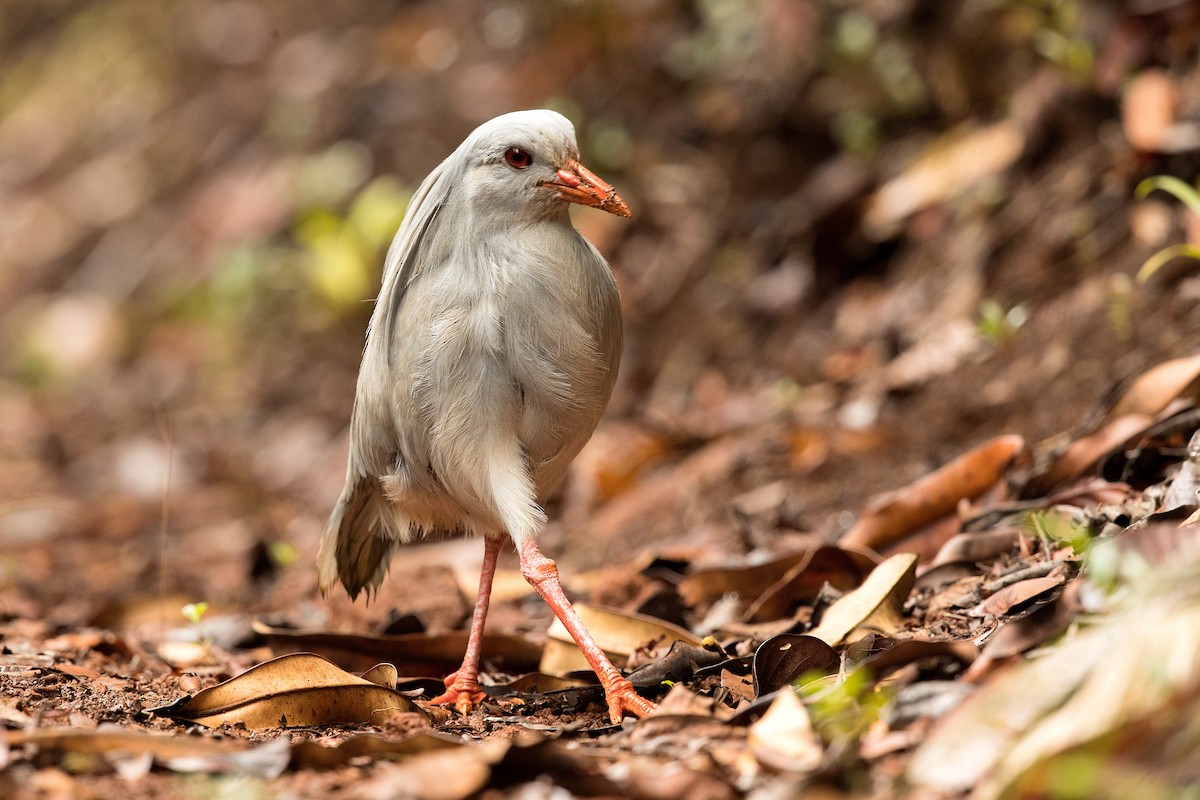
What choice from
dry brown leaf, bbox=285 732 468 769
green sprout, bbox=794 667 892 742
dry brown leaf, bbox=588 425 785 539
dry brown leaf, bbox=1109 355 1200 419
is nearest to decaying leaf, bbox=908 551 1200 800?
green sprout, bbox=794 667 892 742

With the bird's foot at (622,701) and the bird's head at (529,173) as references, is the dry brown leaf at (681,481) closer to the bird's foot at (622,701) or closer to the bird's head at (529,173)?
the bird's head at (529,173)

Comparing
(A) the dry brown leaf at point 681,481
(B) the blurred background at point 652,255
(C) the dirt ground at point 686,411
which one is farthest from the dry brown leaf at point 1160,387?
(A) the dry brown leaf at point 681,481

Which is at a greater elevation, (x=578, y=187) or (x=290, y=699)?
(x=578, y=187)

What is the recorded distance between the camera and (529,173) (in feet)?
13.4

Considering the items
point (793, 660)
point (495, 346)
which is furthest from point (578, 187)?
point (793, 660)

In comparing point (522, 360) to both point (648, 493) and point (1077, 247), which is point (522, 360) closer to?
point (648, 493)

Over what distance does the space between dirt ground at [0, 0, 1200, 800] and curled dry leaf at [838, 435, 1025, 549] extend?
16 millimetres

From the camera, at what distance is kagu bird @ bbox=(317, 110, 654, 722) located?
3.90 m

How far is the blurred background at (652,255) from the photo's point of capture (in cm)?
614

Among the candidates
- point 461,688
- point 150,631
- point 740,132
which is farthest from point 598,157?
point 461,688

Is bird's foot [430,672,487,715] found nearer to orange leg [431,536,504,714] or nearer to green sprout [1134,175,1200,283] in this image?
orange leg [431,536,504,714]

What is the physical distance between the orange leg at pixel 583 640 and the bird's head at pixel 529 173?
114 cm

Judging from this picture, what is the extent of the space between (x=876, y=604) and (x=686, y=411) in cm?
407

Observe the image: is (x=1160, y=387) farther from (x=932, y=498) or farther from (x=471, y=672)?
(x=471, y=672)
